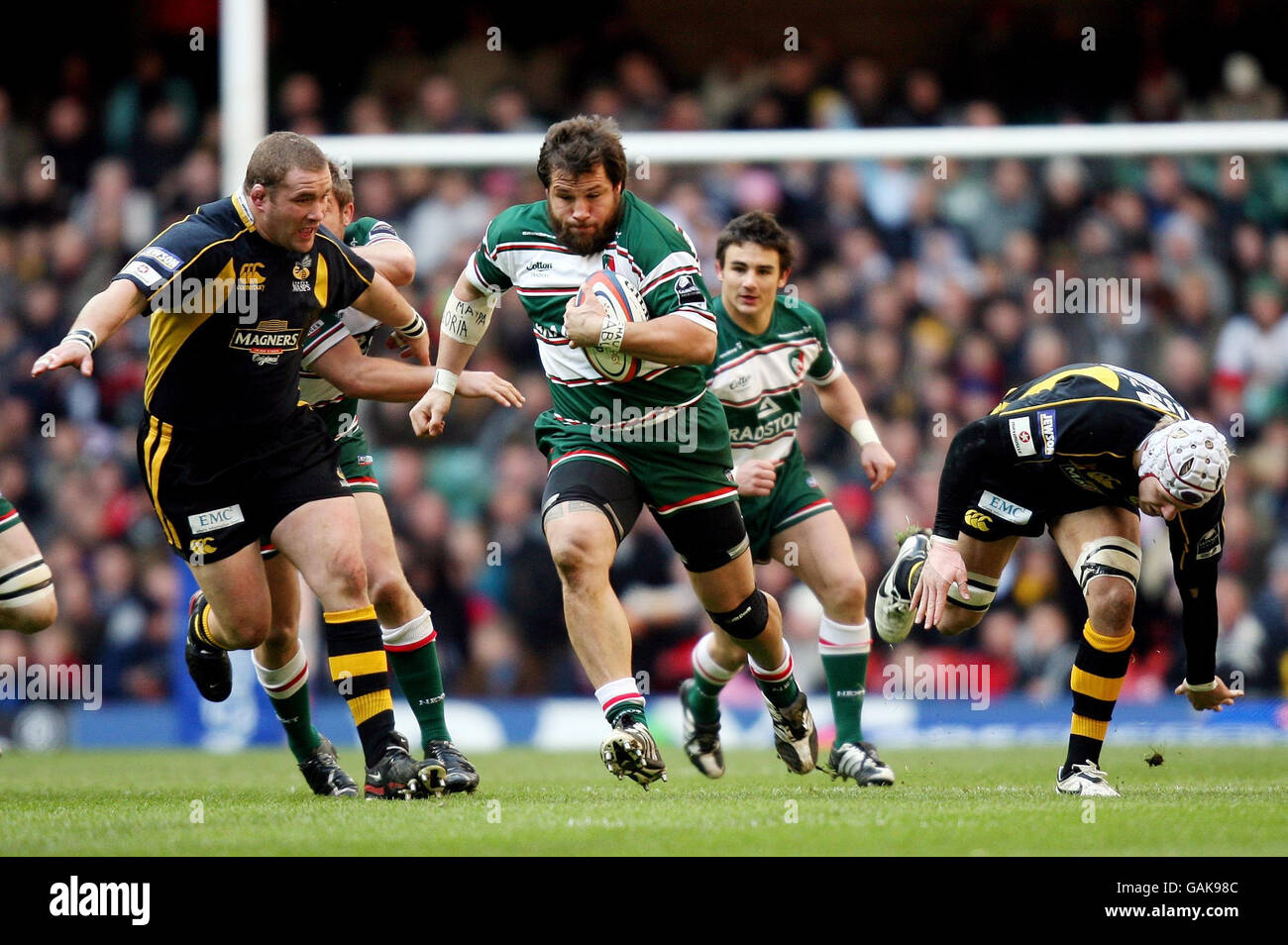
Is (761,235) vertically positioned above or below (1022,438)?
above

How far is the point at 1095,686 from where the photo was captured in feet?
21.4

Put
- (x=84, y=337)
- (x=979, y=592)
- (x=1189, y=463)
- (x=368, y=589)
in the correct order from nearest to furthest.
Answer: (x=84, y=337) < (x=1189, y=463) < (x=368, y=589) < (x=979, y=592)

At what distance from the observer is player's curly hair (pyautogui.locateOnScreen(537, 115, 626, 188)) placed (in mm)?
6199

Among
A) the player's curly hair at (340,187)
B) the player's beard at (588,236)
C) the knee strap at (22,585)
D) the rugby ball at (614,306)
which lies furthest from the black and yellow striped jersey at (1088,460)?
the knee strap at (22,585)

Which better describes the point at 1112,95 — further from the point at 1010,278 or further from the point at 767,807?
the point at 767,807

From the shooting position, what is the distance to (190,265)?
600 centimetres

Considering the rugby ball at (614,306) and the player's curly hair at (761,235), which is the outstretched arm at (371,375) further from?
the player's curly hair at (761,235)

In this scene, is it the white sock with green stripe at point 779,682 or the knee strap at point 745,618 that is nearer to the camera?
the knee strap at point 745,618

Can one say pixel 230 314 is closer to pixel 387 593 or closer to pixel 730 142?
pixel 387 593

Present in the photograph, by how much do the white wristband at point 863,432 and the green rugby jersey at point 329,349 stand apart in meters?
2.62

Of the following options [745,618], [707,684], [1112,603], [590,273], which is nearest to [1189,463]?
[1112,603]

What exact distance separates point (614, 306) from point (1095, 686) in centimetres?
251

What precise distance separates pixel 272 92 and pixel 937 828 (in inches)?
461

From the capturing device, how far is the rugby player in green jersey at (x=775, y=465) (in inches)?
312
